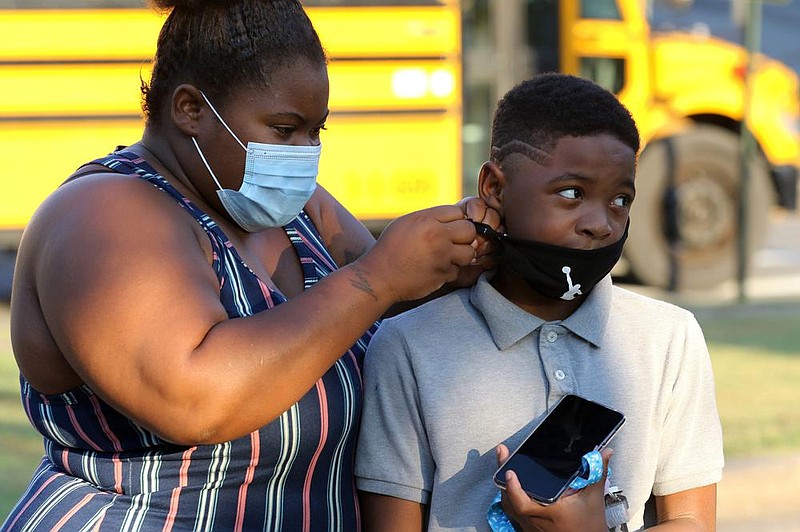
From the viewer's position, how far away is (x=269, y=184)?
2.21m

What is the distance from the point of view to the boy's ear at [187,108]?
2.17m

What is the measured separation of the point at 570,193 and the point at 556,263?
13cm

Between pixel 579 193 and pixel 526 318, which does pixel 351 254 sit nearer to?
pixel 526 318

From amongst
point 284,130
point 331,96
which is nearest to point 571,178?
point 284,130

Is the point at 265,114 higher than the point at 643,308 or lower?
higher

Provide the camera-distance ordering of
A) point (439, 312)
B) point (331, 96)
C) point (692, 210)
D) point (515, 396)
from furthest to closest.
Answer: point (692, 210), point (331, 96), point (439, 312), point (515, 396)

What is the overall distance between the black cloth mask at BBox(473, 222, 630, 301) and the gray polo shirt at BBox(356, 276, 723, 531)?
0.23 ft

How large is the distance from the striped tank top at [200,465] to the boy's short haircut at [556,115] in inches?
20.9

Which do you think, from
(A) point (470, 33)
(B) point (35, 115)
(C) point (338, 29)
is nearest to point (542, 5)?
(A) point (470, 33)

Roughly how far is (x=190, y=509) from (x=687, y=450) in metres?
0.87

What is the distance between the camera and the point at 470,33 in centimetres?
916

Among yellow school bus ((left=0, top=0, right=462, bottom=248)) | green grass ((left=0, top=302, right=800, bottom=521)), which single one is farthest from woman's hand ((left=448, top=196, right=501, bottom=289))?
yellow school bus ((left=0, top=0, right=462, bottom=248))

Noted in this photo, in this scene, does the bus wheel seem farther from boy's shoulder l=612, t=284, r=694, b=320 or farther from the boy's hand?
the boy's hand

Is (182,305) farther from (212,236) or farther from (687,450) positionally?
(687,450)
